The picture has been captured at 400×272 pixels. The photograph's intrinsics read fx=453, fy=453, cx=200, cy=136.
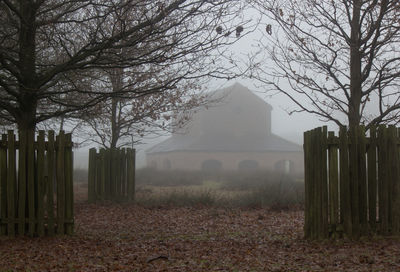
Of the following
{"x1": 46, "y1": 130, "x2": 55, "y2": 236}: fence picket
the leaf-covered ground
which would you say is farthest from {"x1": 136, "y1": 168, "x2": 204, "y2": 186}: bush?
{"x1": 46, "y1": 130, "x2": 55, "y2": 236}: fence picket

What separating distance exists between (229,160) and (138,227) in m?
35.7

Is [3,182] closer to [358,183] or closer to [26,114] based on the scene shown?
[26,114]

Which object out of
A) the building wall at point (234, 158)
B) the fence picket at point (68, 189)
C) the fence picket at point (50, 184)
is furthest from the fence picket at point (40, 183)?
the building wall at point (234, 158)

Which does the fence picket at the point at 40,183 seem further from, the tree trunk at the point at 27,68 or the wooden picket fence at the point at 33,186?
the tree trunk at the point at 27,68

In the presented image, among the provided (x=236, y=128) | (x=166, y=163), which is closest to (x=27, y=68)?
(x=166, y=163)

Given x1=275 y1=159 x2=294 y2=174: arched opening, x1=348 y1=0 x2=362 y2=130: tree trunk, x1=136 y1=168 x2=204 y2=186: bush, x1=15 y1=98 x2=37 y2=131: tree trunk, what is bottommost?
x1=136 y1=168 x2=204 y2=186: bush

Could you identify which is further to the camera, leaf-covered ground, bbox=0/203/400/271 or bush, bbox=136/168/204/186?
bush, bbox=136/168/204/186

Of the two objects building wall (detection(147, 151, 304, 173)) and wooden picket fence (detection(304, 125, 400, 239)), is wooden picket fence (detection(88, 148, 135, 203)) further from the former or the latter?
building wall (detection(147, 151, 304, 173))

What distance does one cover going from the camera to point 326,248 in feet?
22.5

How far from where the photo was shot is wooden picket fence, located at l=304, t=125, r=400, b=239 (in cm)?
722

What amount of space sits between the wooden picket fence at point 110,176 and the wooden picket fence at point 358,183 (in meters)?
8.49

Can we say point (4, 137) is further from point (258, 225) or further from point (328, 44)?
point (328, 44)

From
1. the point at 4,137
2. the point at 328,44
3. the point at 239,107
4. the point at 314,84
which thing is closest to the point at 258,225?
the point at 314,84

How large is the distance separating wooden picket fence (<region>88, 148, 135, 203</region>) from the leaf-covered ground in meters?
3.95
